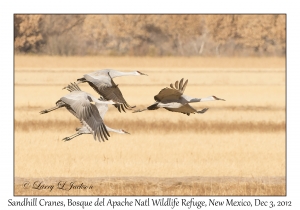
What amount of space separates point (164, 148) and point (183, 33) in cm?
3925

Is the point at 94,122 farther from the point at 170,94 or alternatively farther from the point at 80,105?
the point at 170,94

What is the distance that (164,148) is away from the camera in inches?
595

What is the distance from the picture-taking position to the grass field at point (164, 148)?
38.0ft

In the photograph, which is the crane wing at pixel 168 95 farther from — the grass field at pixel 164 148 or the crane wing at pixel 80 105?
the grass field at pixel 164 148

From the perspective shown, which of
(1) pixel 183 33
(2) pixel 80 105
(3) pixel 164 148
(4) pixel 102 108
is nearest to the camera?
(2) pixel 80 105

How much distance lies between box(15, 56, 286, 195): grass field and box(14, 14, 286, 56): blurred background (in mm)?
22853

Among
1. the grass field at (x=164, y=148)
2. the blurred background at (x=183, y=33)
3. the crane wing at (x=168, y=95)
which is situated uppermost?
the blurred background at (x=183, y=33)

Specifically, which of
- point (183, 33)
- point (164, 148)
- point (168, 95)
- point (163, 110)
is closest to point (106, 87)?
point (168, 95)

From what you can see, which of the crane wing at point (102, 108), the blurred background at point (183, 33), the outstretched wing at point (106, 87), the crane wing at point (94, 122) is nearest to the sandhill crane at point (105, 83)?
the outstretched wing at point (106, 87)

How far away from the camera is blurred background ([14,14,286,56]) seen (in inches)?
2021

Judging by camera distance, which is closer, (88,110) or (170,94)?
(88,110)

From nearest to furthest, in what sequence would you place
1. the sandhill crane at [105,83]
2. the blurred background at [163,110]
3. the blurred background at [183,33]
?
the sandhill crane at [105,83], the blurred background at [163,110], the blurred background at [183,33]

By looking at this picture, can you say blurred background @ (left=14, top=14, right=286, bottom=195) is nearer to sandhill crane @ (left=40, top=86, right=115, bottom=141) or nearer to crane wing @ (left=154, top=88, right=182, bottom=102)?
sandhill crane @ (left=40, top=86, right=115, bottom=141)

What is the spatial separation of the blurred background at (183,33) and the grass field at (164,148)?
2285cm
